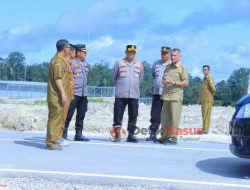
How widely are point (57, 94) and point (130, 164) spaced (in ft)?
7.05

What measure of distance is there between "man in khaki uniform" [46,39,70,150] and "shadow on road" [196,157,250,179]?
256 centimetres

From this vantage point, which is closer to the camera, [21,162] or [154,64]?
[21,162]

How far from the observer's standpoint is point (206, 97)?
14695 millimetres

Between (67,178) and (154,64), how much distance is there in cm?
484

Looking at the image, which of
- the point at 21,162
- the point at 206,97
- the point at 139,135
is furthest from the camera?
the point at 206,97

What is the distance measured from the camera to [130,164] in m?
7.75

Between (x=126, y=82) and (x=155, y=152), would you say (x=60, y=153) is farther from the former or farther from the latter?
(x=126, y=82)

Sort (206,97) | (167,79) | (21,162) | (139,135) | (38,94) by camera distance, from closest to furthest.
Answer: (21,162) < (167,79) < (139,135) < (206,97) < (38,94)

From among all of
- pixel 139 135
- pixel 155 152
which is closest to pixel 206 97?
pixel 139 135

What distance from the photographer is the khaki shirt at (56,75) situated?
908cm

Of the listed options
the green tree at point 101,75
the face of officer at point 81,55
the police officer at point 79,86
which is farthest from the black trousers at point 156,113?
the green tree at point 101,75

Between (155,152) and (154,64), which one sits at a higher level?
(154,64)

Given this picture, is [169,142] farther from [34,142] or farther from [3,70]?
[3,70]

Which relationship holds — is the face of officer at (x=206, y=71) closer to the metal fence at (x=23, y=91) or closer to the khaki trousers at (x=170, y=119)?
the khaki trousers at (x=170, y=119)
